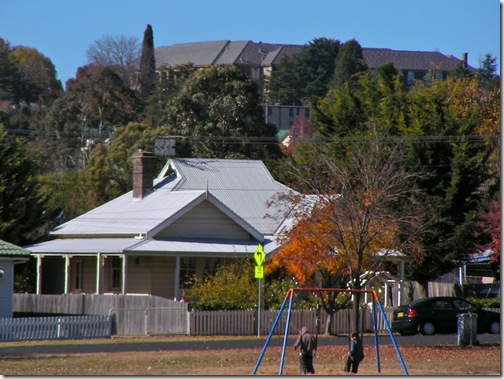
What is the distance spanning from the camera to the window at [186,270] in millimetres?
46906

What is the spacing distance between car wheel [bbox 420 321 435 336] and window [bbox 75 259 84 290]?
16.4 metres

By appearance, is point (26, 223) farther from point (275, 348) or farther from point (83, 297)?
point (275, 348)

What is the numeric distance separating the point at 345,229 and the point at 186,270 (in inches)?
503

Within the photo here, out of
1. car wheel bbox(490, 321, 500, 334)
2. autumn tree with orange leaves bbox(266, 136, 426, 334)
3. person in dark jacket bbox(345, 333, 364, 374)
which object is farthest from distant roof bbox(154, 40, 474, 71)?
person in dark jacket bbox(345, 333, 364, 374)

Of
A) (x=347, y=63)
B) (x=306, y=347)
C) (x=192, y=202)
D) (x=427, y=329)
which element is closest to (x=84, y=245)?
(x=192, y=202)

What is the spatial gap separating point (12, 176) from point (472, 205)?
21328mm

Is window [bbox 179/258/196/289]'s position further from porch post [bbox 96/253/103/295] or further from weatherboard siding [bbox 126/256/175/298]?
porch post [bbox 96/253/103/295]

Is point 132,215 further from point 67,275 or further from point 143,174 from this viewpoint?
point 67,275

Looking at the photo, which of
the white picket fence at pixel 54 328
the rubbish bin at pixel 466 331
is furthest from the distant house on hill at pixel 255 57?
the rubbish bin at pixel 466 331

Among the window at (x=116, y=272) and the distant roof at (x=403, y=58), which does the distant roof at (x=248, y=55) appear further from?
the window at (x=116, y=272)

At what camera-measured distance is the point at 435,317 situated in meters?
41.4

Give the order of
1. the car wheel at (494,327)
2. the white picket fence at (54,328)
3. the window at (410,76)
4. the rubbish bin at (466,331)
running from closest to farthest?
the rubbish bin at (466,331) < the white picket fence at (54,328) < the car wheel at (494,327) < the window at (410,76)

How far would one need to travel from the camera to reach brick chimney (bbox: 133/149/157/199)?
50.8 m

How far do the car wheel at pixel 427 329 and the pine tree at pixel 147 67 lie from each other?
3299 inches
